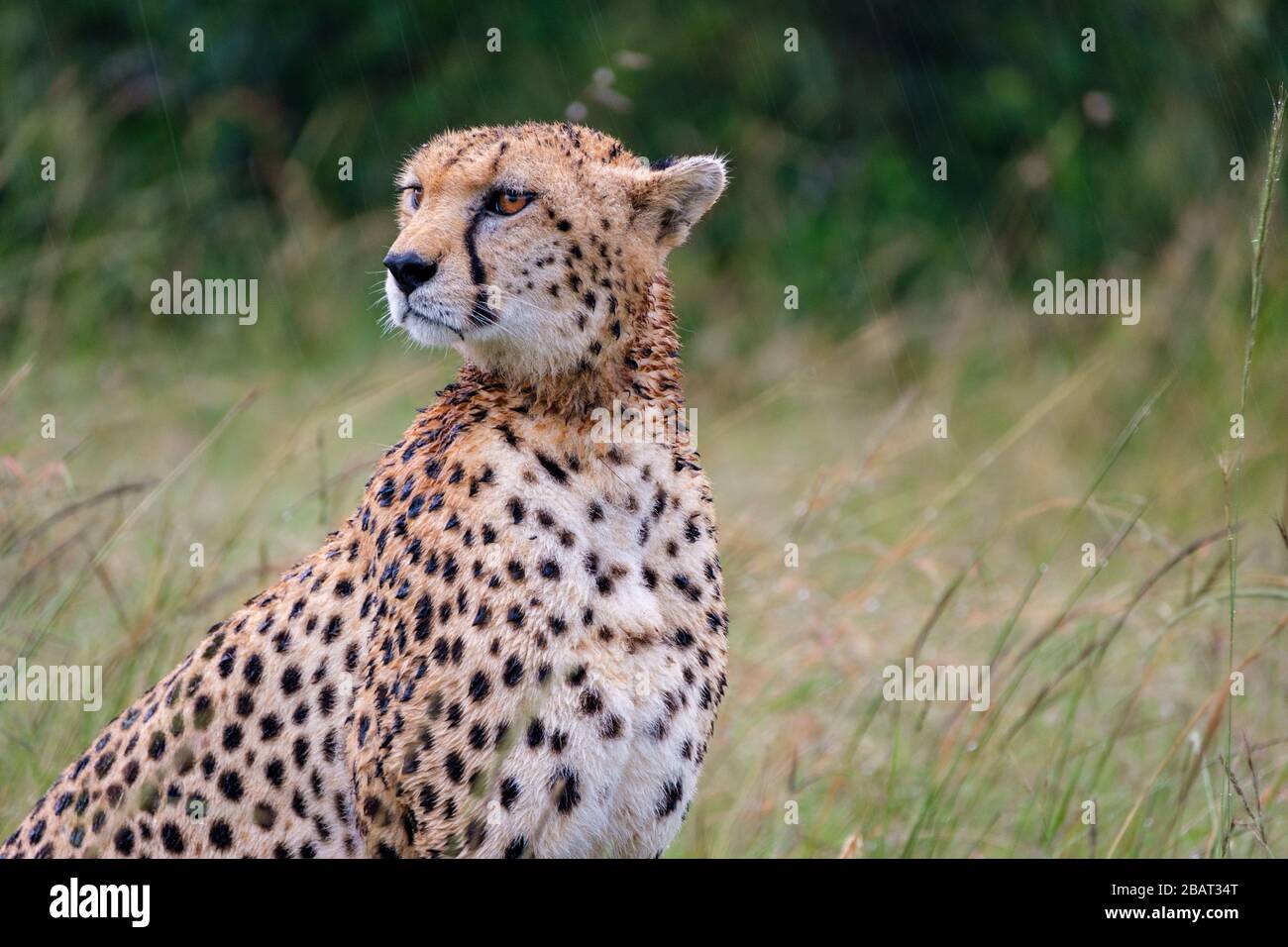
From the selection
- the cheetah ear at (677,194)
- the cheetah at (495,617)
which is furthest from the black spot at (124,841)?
the cheetah ear at (677,194)

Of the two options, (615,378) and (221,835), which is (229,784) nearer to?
(221,835)

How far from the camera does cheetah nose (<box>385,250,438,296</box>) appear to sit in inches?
126

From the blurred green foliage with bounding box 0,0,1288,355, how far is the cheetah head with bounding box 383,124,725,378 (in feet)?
19.6

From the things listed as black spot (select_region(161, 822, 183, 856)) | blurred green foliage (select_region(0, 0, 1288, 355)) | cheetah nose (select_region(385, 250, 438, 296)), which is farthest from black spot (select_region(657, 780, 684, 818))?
blurred green foliage (select_region(0, 0, 1288, 355))

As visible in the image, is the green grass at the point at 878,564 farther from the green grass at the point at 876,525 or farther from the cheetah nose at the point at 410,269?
the cheetah nose at the point at 410,269

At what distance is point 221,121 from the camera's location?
10.2 m

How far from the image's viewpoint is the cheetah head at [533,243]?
10.6 feet

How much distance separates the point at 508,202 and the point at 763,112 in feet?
23.4

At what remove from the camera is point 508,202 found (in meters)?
3.32

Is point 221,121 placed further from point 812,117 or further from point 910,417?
point 910,417

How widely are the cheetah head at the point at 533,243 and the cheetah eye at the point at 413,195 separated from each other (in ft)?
0.25

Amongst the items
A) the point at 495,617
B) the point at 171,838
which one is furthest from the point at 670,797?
the point at 171,838

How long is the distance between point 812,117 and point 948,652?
5.25 m
